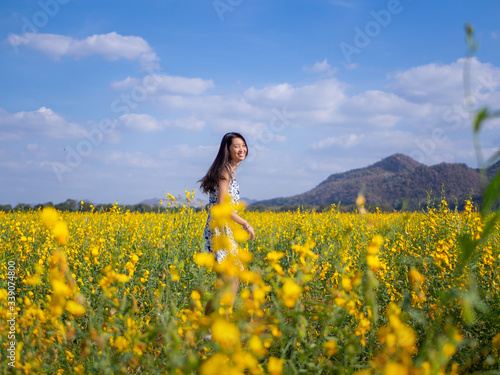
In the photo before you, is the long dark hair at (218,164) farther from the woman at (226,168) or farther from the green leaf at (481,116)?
the green leaf at (481,116)

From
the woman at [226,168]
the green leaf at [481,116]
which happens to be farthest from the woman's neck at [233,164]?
the green leaf at [481,116]

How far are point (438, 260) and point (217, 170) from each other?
2.14 meters

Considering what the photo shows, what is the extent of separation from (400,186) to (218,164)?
25997mm

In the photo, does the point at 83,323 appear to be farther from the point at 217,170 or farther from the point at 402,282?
the point at 402,282

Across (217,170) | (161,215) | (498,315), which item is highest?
(217,170)

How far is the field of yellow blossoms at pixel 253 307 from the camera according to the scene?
1246mm

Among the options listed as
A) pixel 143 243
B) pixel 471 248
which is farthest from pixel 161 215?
pixel 471 248

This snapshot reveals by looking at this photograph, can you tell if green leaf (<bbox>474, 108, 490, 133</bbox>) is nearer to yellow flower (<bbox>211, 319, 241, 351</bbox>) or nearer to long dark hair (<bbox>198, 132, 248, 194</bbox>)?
yellow flower (<bbox>211, 319, 241, 351</bbox>)

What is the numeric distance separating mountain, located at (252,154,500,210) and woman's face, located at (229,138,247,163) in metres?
1.18

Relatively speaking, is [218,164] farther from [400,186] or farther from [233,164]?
[400,186]

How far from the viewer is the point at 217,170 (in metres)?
3.58

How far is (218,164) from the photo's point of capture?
3627mm

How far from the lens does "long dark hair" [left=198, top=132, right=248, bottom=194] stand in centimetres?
358

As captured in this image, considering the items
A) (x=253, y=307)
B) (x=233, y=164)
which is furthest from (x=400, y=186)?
(x=253, y=307)
